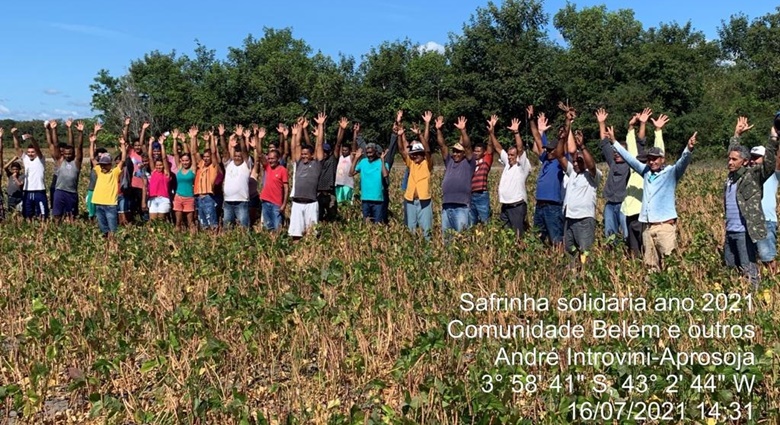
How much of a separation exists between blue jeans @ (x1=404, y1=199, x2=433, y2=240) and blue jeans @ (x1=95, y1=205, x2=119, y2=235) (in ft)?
15.9

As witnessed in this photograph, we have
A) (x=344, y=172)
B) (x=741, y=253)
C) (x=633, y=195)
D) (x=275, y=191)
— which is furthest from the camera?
(x=344, y=172)

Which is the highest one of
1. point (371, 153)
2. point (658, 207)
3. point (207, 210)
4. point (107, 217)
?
point (371, 153)

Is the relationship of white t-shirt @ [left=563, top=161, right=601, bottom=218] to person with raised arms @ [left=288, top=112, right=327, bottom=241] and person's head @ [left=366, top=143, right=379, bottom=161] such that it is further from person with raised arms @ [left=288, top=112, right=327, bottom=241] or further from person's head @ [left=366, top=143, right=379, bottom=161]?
person with raised arms @ [left=288, top=112, right=327, bottom=241]

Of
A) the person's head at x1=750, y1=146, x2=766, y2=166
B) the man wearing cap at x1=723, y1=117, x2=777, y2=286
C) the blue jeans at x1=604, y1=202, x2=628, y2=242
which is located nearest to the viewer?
the man wearing cap at x1=723, y1=117, x2=777, y2=286

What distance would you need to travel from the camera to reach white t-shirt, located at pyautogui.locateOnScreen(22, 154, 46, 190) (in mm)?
12594

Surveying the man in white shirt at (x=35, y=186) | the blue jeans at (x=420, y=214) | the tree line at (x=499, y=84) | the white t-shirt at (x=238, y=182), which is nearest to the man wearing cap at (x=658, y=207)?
the blue jeans at (x=420, y=214)

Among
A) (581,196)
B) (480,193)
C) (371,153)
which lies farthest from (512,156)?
(371,153)

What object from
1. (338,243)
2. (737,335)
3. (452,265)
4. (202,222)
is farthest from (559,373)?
(202,222)

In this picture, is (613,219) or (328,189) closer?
(613,219)

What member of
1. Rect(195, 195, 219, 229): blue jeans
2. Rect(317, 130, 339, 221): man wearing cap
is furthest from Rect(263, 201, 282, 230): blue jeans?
Rect(317, 130, 339, 221): man wearing cap

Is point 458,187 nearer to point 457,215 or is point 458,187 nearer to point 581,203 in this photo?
point 457,215

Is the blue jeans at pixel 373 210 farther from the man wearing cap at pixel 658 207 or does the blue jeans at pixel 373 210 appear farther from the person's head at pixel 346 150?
the man wearing cap at pixel 658 207

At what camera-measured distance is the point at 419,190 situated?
33.8ft

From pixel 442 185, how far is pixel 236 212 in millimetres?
3453
